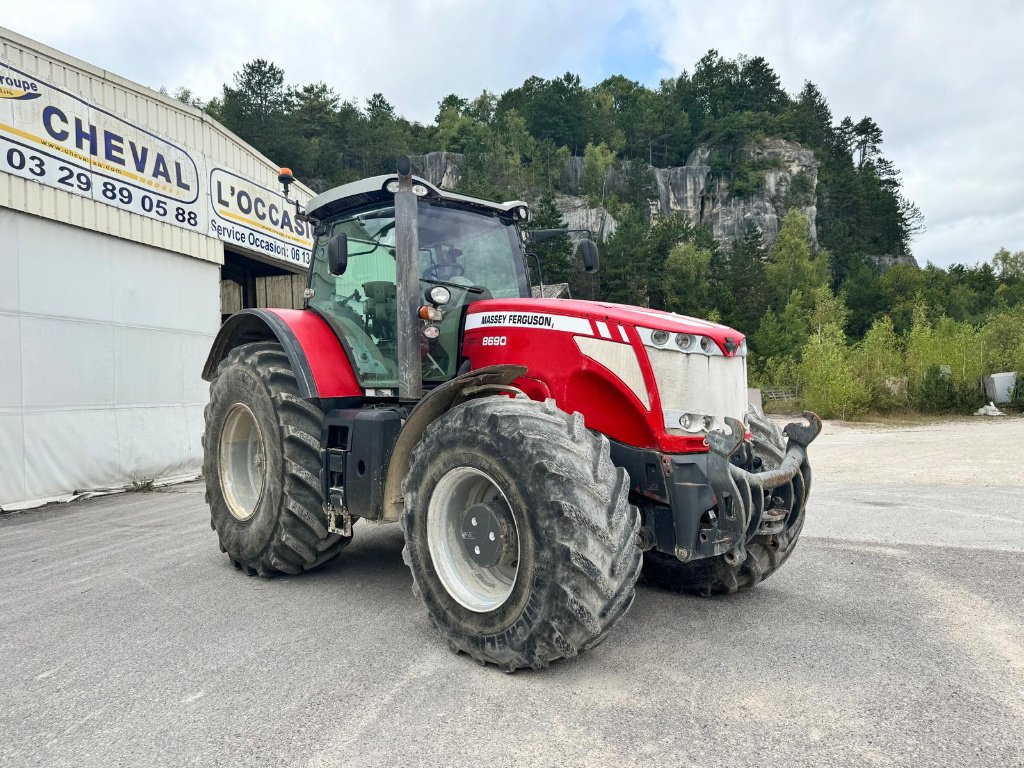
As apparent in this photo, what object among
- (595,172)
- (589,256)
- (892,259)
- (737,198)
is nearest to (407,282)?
(589,256)

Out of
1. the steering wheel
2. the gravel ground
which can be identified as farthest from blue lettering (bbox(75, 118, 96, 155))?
the steering wheel

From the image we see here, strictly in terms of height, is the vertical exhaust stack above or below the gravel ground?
above

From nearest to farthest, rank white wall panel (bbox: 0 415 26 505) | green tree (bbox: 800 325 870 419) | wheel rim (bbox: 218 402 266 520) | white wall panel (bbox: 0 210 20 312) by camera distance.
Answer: wheel rim (bbox: 218 402 266 520), white wall panel (bbox: 0 415 26 505), white wall panel (bbox: 0 210 20 312), green tree (bbox: 800 325 870 419)

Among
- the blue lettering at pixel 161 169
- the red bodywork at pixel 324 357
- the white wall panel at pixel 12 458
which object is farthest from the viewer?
the blue lettering at pixel 161 169

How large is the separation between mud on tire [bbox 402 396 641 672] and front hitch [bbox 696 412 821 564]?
466mm

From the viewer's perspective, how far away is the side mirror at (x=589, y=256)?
4.73 metres

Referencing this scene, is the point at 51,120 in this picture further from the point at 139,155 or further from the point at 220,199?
the point at 220,199

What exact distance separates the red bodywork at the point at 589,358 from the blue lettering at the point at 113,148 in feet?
28.2

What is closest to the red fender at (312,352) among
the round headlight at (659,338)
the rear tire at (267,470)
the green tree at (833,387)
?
the rear tire at (267,470)

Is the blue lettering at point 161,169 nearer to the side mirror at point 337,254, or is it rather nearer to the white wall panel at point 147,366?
the white wall panel at point 147,366

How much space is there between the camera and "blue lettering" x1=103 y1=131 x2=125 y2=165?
992cm

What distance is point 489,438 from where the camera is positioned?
3158 millimetres

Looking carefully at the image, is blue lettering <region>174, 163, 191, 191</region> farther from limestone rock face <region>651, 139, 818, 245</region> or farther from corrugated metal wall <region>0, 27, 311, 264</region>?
limestone rock face <region>651, 139, 818, 245</region>

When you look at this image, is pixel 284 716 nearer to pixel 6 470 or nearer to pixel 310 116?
pixel 6 470
